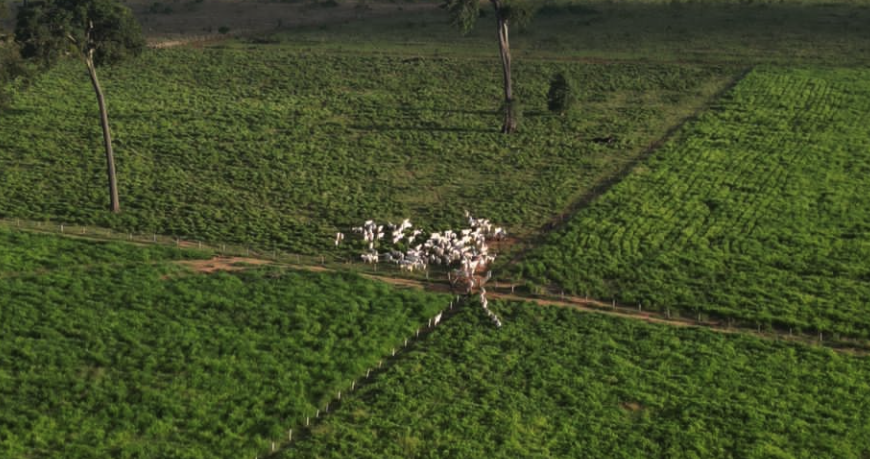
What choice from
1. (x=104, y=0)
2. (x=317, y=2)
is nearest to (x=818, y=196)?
(x=104, y=0)

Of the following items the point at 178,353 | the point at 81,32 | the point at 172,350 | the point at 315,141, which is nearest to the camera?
the point at 178,353

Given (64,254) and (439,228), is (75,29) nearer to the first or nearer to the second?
(64,254)

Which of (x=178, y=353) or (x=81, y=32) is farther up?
(x=81, y=32)

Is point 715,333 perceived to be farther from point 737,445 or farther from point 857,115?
point 857,115

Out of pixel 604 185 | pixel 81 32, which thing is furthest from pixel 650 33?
pixel 81 32

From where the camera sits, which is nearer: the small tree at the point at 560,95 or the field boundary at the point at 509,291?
the field boundary at the point at 509,291

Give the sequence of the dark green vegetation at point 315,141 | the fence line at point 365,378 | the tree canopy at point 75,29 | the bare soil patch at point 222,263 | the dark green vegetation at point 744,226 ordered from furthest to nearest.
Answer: the dark green vegetation at point 315,141, the tree canopy at point 75,29, the bare soil patch at point 222,263, the dark green vegetation at point 744,226, the fence line at point 365,378

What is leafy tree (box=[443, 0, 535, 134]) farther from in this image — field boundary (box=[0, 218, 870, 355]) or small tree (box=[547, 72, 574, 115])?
field boundary (box=[0, 218, 870, 355])

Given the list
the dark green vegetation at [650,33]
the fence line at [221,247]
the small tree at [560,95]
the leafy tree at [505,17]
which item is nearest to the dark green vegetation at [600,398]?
the fence line at [221,247]

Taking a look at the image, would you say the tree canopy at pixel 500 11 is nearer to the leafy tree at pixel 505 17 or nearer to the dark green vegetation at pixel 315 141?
the leafy tree at pixel 505 17
